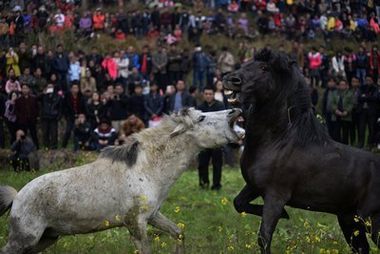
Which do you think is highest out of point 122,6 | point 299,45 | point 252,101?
point 252,101

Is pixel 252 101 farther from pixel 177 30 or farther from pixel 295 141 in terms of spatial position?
pixel 177 30

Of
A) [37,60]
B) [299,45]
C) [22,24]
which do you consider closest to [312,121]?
[22,24]

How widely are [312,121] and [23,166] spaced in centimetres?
→ 809

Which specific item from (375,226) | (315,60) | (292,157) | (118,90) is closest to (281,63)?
(292,157)

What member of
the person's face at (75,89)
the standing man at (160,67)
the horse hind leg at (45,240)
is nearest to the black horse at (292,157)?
the horse hind leg at (45,240)

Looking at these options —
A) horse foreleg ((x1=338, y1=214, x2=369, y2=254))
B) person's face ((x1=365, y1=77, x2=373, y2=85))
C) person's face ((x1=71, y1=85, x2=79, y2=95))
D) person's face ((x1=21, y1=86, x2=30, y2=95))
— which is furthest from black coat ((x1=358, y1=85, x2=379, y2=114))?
horse foreleg ((x1=338, y1=214, x2=369, y2=254))

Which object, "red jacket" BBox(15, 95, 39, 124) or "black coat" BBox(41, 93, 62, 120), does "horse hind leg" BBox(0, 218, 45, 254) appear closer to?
"red jacket" BBox(15, 95, 39, 124)

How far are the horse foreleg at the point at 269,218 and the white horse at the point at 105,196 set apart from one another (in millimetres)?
949

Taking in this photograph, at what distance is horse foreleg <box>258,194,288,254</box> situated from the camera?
7.54m

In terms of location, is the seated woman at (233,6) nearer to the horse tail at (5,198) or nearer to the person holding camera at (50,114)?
the person holding camera at (50,114)

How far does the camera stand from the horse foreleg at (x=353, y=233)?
826cm

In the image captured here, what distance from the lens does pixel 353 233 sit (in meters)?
8.24

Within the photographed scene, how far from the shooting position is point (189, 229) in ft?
35.1

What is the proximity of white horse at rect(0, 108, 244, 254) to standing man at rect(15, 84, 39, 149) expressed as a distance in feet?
37.4
